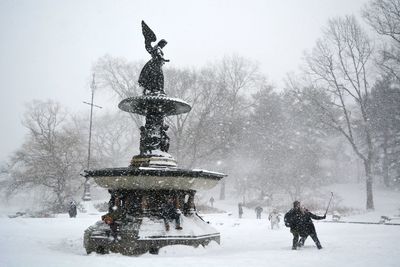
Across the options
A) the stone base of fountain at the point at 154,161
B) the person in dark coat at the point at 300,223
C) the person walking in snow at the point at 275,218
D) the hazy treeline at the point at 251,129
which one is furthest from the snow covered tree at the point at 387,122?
the stone base of fountain at the point at 154,161

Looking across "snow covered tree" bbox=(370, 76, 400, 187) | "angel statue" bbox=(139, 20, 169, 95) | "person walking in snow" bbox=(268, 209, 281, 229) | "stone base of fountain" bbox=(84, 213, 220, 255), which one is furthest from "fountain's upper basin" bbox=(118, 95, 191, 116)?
"snow covered tree" bbox=(370, 76, 400, 187)

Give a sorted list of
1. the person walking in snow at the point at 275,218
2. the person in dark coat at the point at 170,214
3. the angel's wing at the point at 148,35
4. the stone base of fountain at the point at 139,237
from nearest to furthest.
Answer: the stone base of fountain at the point at 139,237 < the person in dark coat at the point at 170,214 < the angel's wing at the point at 148,35 < the person walking in snow at the point at 275,218

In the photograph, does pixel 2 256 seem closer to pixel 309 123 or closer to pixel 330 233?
pixel 330 233

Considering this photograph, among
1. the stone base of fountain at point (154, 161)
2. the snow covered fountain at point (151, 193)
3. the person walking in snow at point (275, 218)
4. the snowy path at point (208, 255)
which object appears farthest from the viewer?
the person walking in snow at point (275, 218)

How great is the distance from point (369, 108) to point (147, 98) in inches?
1534

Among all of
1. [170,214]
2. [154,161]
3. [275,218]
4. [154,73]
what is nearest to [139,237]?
[170,214]

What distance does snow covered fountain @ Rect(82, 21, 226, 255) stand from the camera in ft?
28.3

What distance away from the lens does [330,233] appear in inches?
554

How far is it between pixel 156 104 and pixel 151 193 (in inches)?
103

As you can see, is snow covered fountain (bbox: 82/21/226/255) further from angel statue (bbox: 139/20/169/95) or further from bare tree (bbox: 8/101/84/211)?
bare tree (bbox: 8/101/84/211)

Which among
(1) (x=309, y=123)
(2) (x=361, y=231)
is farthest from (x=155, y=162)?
(1) (x=309, y=123)

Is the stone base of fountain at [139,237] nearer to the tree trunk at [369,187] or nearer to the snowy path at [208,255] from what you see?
the snowy path at [208,255]

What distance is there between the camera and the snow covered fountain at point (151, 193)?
8633 millimetres

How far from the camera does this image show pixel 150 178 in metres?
8.93
